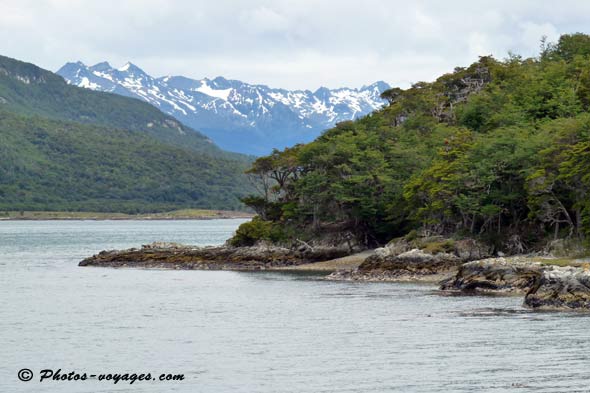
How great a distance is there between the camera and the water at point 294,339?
3578cm

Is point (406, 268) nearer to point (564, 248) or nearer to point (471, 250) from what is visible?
point (471, 250)

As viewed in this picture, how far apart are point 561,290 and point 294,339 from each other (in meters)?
16.0

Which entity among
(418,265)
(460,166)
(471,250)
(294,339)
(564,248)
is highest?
(460,166)

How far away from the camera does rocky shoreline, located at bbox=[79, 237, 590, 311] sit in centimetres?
5344

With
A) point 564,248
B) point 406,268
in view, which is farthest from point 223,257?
point 564,248

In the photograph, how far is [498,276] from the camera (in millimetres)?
63500

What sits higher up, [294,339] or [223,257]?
[223,257]

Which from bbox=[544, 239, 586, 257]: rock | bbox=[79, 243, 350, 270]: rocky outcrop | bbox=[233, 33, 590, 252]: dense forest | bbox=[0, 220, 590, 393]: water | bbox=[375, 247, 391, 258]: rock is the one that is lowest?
bbox=[0, 220, 590, 393]: water

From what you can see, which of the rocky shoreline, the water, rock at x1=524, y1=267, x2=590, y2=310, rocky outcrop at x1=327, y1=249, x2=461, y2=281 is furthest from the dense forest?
rock at x1=524, y1=267, x2=590, y2=310

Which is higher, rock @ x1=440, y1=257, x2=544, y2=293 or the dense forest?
the dense forest

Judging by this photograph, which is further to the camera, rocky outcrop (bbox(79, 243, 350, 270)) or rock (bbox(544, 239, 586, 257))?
rocky outcrop (bbox(79, 243, 350, 270))

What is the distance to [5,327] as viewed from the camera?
171ft

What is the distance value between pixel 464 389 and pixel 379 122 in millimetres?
84008

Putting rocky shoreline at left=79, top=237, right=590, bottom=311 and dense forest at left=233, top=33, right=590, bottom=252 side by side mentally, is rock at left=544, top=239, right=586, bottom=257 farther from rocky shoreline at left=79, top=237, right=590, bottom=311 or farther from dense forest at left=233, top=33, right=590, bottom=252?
rocky shoreline at left=79, top=237, right=590, bottom=311
